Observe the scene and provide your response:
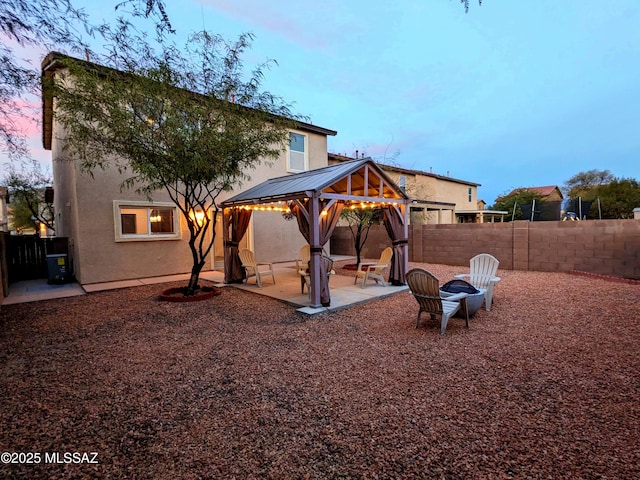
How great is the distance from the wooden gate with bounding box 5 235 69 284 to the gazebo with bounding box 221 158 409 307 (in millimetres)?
5817

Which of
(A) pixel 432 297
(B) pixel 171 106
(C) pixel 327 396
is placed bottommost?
(C) pixel 327 396

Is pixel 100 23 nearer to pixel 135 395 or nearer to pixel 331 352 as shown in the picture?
pixel 135 395

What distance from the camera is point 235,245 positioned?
29.1 feet

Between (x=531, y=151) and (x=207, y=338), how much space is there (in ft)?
299

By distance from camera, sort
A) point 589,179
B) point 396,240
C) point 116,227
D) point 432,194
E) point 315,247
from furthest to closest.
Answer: point 589,179 → point 432,194 → point 116,227 → point 396,240 → point 315,247

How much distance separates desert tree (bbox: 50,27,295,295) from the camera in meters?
6.10

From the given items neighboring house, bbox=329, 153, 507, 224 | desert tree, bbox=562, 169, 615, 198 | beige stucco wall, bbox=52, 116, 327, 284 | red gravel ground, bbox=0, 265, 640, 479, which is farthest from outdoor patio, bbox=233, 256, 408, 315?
desert tree, bbox=562, 169, 615, 198

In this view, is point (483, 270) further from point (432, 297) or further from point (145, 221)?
point (145, 221)

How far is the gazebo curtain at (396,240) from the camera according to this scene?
8.14 meters

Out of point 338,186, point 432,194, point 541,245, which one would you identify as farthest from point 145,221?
point 432,194

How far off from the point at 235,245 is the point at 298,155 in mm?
5910

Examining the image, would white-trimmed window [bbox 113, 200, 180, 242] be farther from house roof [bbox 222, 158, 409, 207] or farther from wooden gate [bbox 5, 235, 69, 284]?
house roof [bbox 222, 158, 409, 207]

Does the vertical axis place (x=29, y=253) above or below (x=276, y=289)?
above

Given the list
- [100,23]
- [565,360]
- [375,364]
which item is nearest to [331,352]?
[375,364]
